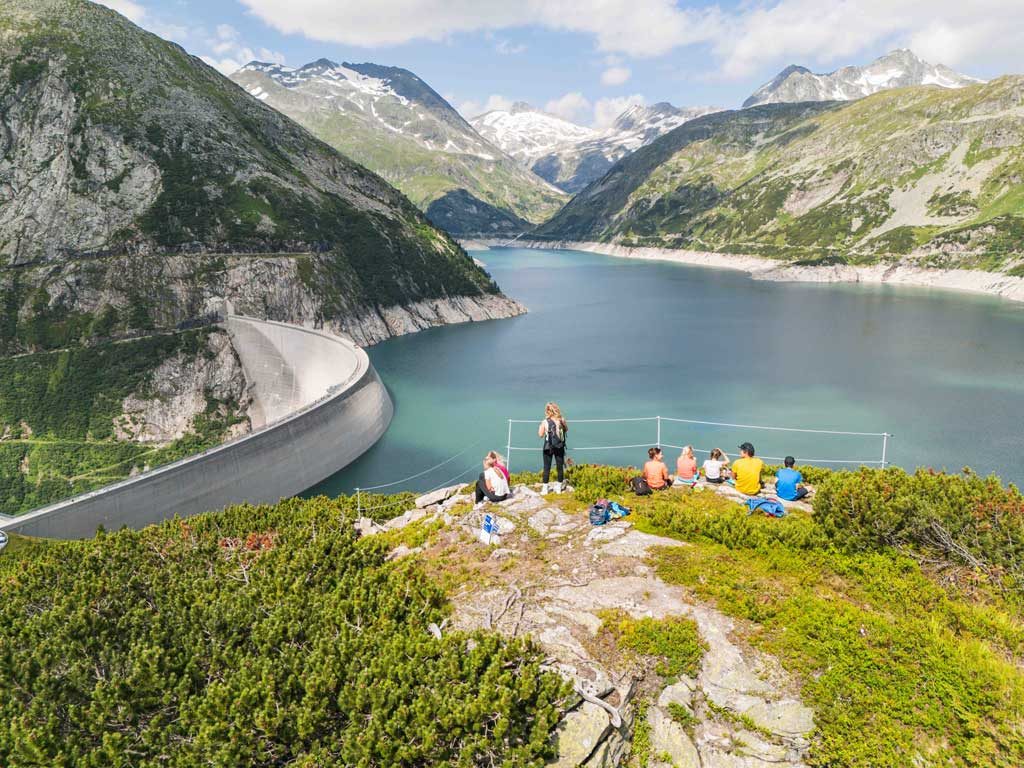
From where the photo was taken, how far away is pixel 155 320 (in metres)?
79.2

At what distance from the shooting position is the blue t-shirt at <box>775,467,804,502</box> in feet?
56.3

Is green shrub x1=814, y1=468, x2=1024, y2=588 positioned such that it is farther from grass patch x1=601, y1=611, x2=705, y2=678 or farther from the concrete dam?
the concrete dam

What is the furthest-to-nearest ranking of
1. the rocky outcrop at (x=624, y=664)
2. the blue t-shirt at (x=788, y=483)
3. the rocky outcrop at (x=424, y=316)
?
the rocky outcrop at (x=424, y=316), the blue t-shirt at (x=788, y=483), the rocky outcrop at (x=624, y=664)

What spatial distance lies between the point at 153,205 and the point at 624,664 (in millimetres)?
104196

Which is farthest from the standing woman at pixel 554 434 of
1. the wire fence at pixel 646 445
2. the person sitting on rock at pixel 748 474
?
the wire fence at pixel 646 445

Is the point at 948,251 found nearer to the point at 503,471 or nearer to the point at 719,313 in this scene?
the point at 719,313

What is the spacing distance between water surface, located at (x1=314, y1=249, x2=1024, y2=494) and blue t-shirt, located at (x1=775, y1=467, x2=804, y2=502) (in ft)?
90.2

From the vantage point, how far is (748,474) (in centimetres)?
1731

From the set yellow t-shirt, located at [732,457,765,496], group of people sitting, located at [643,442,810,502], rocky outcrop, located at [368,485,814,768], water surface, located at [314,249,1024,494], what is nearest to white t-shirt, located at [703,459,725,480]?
group of people sitting, located at [643,442,810,502]

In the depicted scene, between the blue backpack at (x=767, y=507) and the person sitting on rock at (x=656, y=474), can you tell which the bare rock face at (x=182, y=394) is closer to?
the person sitting on rock at (x=656, y=474)

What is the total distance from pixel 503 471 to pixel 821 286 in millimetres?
163922

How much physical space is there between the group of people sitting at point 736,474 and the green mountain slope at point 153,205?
80.0 metres

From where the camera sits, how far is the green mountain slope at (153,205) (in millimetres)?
81625

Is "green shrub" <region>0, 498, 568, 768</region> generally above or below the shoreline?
below
